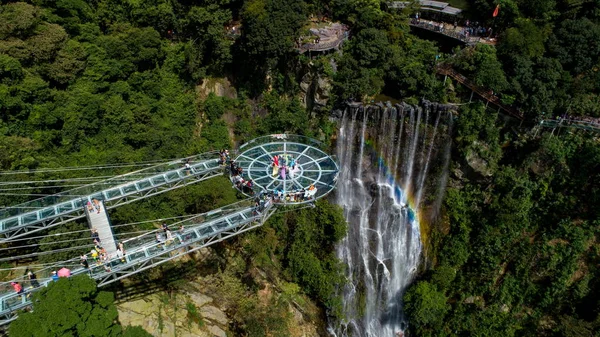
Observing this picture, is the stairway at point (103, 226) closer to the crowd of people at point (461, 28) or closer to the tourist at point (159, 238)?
the tourist at point (159, 238)

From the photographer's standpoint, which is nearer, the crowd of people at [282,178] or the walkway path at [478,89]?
the crowd of people at [282,178]

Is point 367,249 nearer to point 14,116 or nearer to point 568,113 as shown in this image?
point 568,113

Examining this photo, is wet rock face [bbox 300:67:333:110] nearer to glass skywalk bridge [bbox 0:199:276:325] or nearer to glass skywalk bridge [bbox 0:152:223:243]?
glass skywalk bridge [bbox 0:152:223:243]

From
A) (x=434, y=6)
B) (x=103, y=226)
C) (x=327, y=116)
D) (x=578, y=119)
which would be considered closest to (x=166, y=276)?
(x=103, y=226)

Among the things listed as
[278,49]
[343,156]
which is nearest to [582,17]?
[343,156]

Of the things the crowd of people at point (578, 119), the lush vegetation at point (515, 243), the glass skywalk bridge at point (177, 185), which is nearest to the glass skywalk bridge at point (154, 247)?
the glass skywalk bridge at point (177, 185)

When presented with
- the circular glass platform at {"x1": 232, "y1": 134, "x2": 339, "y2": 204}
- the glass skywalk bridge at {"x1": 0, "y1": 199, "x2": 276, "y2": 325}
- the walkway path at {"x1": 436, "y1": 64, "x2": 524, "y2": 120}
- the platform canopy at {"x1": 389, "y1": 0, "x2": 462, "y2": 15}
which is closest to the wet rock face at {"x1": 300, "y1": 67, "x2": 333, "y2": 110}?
the circular glass platform at {"x1": 232, "y1": 134, "x2": 339, "y2": 204}
